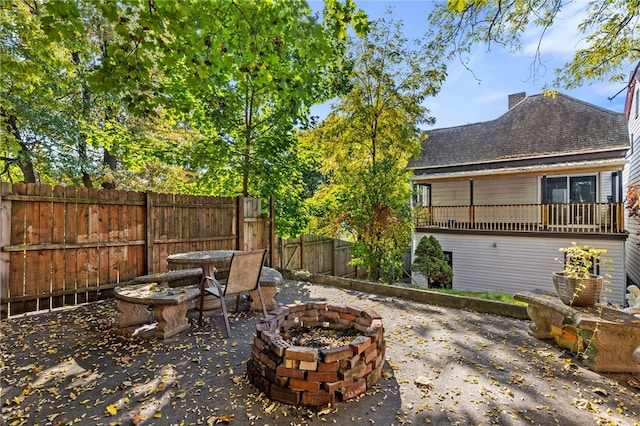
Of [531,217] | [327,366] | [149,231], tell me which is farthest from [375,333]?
[531,217]

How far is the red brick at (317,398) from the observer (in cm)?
226

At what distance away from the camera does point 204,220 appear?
21.2 ft

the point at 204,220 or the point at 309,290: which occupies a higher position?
the point at 204,220

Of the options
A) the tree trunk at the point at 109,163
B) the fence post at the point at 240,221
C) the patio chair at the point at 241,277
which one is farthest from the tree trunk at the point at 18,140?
the patio chair at the point at 241,277

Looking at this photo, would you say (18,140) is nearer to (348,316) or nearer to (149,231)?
(149,231)

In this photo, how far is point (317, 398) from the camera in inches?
89.4

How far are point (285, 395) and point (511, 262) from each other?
9.92 m

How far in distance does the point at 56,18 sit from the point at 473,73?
4.57 meters

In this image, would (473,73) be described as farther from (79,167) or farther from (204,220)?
(79,167)

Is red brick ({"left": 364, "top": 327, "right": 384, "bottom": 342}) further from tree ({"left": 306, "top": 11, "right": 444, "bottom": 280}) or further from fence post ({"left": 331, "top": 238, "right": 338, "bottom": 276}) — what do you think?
fence post ({"left": 331, "top": 238, "right": 338, "bottom": 276})

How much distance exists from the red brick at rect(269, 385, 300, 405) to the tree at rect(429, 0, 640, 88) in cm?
394

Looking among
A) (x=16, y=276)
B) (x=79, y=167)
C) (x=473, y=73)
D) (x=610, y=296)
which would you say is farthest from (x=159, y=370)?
(x=610, y=296)

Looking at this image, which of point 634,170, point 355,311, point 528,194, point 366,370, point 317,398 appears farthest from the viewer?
point 528,194

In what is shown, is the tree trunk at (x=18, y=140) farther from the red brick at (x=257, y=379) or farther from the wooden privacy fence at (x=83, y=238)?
the red brick at (x=257, y=379)
